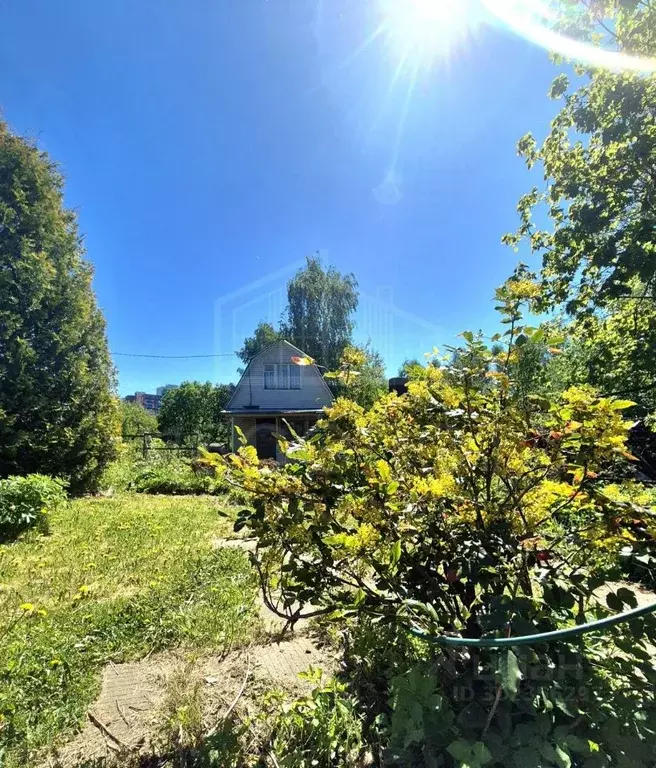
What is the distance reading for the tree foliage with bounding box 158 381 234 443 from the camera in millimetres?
19078

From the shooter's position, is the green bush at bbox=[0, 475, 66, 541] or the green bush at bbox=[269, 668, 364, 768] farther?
the green bush at bbox=[0, 475, 66, 541]

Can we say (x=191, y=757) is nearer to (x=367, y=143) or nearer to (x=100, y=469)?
(x=367, y=143)

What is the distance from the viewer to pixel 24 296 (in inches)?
263

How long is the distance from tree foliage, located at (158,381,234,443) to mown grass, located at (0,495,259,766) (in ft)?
48.7

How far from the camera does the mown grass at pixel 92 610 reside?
162 cm

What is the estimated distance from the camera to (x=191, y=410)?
1961 cm

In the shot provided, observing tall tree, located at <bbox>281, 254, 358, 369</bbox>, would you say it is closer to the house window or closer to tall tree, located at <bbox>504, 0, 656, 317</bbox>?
the house window

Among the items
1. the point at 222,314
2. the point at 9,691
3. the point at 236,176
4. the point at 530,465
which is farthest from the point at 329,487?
the point at 222,314

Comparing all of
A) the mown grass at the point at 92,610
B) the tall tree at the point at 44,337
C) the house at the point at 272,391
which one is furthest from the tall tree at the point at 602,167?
the house at the point at 272,391

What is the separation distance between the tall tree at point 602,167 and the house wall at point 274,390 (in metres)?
10.1

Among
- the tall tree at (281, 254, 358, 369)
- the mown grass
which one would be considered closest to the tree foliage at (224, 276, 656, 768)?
the mown grass

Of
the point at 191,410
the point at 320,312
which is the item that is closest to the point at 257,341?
the point at 320,312

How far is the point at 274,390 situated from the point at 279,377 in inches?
22.4

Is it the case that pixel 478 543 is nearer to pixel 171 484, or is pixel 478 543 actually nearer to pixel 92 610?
pixel 92 610
